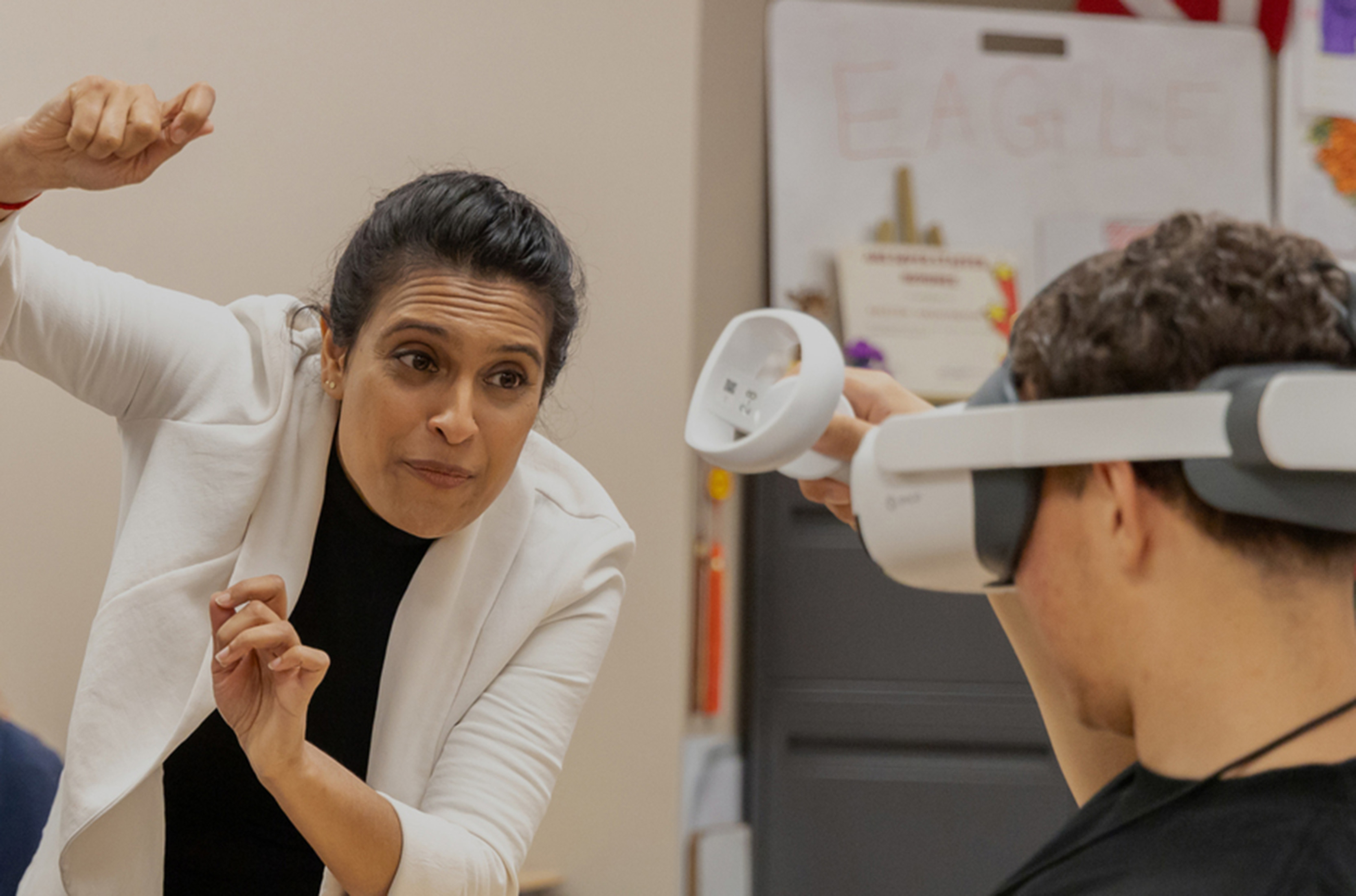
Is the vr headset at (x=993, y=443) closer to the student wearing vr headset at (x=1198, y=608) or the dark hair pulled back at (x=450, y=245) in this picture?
the student wearing vr headset at (x=1198, y=608)

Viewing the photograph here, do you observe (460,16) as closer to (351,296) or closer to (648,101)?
(648,101)

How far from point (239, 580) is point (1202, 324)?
0.89 meters

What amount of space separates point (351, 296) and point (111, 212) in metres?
0.61

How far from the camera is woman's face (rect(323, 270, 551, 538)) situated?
1.12m

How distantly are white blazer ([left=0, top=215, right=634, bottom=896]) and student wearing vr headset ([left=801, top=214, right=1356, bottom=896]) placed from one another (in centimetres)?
60

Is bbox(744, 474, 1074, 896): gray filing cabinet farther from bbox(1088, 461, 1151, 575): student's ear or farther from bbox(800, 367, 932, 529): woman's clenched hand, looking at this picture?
bbox(1088, 461, 1151, 575): student's ear

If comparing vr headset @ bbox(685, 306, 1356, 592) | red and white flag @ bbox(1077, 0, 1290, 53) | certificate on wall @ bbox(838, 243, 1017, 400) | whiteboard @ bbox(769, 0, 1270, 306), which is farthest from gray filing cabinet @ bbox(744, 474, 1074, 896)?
vr headset @ bbox(685, 306, 1356, 592)

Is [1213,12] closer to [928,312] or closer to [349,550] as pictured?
[928,312]

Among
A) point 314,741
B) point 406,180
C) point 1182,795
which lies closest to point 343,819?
point 314,741

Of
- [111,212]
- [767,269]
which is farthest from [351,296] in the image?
[767,269]

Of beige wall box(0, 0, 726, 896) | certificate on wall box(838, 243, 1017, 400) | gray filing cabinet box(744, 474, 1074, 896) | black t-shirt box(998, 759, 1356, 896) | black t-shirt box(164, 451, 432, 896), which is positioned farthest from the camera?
certificate on wall box(838, 243, 1017, 400)

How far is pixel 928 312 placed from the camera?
254cm

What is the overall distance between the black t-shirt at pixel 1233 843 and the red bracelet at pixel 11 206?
948 mm

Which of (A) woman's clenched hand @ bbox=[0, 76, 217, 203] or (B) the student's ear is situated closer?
(B) the student's ear
